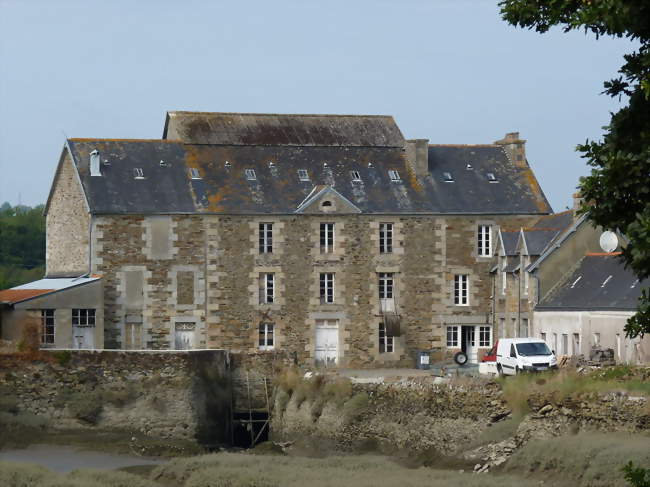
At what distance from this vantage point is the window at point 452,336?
47.7 meters

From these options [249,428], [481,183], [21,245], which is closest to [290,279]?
[249,428]

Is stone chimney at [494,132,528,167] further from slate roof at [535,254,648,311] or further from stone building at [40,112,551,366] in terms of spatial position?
slate roof at [535,254,648,311]

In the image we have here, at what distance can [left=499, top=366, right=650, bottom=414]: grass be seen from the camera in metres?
30.4

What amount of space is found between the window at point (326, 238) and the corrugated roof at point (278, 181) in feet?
3.86

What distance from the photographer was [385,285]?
47.3 metres

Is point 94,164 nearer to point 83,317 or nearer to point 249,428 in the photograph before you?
point 83,317

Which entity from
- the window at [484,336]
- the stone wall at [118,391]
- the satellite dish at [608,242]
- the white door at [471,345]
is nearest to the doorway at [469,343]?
the white door at [471,345]

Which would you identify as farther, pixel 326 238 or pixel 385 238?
pixel 385 238

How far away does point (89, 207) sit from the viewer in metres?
44.9

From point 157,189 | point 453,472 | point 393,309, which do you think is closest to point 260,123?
point 157,189

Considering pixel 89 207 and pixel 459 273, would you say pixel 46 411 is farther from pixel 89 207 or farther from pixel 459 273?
pixel 459 273

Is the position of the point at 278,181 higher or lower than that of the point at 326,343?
higher

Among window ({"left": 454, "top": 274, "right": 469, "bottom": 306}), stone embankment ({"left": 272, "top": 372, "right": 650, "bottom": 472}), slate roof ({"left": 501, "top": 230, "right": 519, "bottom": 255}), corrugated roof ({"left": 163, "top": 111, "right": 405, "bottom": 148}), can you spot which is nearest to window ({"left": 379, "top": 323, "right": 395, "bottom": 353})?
window ({"left": 454, "top": 274, "right": 469, "bottom": 306})

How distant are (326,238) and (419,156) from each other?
498 cm
